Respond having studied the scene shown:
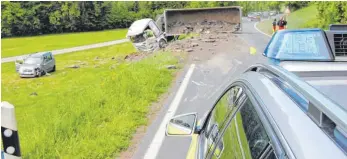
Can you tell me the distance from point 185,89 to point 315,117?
9774 millimetres

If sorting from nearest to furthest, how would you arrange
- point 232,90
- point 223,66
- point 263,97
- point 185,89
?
point 263,97 < point 232,90 < point 185,89 < point 223,66

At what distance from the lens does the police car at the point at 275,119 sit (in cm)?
128

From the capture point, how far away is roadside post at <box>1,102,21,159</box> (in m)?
3.37

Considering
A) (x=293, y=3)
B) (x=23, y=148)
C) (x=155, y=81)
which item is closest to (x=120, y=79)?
(x=155, y=81)

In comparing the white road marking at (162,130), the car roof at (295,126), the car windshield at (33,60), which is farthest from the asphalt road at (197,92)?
the car windshield at (33,60)

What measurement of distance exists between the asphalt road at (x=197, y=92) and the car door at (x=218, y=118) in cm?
21

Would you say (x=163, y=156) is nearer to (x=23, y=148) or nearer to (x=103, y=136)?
(x=103, y=136)

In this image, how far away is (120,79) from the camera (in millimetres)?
11992

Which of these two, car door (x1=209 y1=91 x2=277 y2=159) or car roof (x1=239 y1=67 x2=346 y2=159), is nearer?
car roof (x1=239 y1=67 x2=346 y2=159)

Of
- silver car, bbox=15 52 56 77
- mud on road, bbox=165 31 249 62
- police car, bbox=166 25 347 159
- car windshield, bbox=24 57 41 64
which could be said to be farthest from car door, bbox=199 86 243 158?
car windshield, bbox=24 57 41 64

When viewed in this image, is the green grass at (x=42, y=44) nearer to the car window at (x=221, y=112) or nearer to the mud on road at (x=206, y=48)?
the mud on road at (x=206, y=48)

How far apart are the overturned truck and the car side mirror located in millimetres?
28504

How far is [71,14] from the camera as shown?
108 m

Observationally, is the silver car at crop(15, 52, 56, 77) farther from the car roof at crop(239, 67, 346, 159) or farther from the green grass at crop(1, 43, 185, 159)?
the car roof at crop(239, 67, 346, 159)
